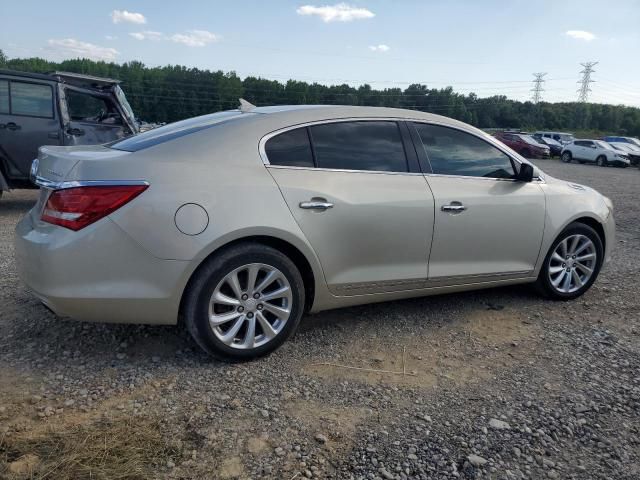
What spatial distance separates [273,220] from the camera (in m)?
3.30

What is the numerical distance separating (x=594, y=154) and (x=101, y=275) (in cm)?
3402

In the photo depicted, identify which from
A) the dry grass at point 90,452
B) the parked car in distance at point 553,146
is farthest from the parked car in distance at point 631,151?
the dry grass at point 90,452

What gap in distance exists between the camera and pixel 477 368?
3.49 metres

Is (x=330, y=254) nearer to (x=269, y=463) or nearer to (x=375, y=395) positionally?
(x=375, y=395)

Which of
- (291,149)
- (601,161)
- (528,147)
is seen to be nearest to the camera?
(291,149)

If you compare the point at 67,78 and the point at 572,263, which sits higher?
the point at 67,78

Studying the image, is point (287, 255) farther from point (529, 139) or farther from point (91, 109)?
point (529, 139)

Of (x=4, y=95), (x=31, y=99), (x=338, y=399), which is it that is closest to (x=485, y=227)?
(x=338, y=399)

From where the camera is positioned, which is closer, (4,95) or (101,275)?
(101,275)

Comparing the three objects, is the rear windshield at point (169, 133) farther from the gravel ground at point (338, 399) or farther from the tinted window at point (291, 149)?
the gravel ground at point (338, 399)

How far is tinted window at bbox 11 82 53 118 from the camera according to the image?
7.82 metres

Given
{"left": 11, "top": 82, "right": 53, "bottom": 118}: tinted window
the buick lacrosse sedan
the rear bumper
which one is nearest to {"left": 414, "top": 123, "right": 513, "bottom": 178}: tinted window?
the buick lacrosse sedan

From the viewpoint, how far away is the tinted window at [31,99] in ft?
25.7

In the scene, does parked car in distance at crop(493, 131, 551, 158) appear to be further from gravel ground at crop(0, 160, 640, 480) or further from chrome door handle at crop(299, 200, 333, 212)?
chrome door handle at crop(299, 200, 333, 212)
